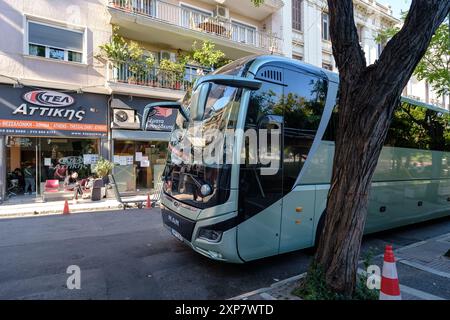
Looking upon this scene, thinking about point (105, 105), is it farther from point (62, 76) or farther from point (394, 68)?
point (394, 68)

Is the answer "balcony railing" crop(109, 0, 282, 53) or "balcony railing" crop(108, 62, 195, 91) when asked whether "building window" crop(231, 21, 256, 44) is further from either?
"balcony railing" crop(108, 62, 195, 91)

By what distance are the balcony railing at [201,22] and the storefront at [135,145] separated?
13.2 feet

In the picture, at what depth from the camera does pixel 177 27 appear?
13188mm

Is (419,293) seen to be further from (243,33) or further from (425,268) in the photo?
(243,33)

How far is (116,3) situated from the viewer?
40.9 ft

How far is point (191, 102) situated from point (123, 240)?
3358 millimetres

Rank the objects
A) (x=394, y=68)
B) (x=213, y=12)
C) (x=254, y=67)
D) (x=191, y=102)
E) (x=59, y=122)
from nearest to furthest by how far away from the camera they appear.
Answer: (x=394, y=68), (x=254, y=67), (x=191, y=102), (x=59, y=122), (x=213, y=12)

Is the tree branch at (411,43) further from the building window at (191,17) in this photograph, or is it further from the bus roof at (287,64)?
the building window at (191,17)

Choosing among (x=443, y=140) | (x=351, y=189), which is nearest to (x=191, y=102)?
(x=351, y=189)

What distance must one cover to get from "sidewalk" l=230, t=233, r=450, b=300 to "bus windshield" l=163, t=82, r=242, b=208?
4.29 feet

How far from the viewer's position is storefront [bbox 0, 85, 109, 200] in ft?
36.0

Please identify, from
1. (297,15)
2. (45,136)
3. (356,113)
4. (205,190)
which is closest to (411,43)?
(356,113)

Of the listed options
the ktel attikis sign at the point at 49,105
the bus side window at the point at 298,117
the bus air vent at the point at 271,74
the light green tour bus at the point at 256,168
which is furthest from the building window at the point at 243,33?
the bus air vent at the point at 271,74

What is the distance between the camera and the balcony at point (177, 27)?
12.6 metres
